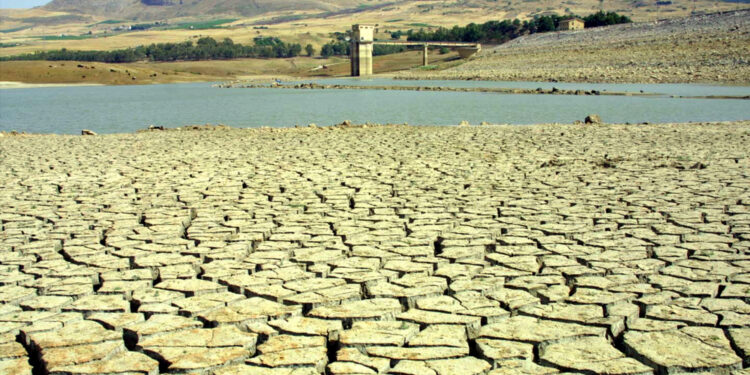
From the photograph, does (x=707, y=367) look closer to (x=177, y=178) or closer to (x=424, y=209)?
(x=424, y=209)

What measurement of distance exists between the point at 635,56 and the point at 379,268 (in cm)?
4594

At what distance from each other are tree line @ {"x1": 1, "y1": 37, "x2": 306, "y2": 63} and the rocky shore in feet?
139

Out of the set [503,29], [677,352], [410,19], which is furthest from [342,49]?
[677,352]

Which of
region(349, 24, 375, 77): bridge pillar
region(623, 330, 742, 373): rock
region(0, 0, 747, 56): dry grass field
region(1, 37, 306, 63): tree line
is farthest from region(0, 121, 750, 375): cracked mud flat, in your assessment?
region(0, 0, 747, 56): dry grass field

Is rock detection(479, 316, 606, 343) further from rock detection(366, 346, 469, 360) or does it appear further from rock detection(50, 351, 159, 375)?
rock detection(50, 351, 159, 375)

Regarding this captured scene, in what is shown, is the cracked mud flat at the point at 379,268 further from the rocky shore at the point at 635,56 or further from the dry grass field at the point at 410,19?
the dry grass field at the point at 410,19

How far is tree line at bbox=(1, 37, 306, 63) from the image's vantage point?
313 ft

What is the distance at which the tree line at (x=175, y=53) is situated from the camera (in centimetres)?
9531

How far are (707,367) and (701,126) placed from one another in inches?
536

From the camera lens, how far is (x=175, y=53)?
99062 mm

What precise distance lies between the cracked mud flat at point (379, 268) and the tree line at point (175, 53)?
9169 cm

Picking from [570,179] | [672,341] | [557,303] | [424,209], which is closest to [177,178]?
[424,209]

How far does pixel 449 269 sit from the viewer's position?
502 cm

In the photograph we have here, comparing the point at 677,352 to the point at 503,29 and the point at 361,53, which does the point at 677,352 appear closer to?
the point at 361,53
